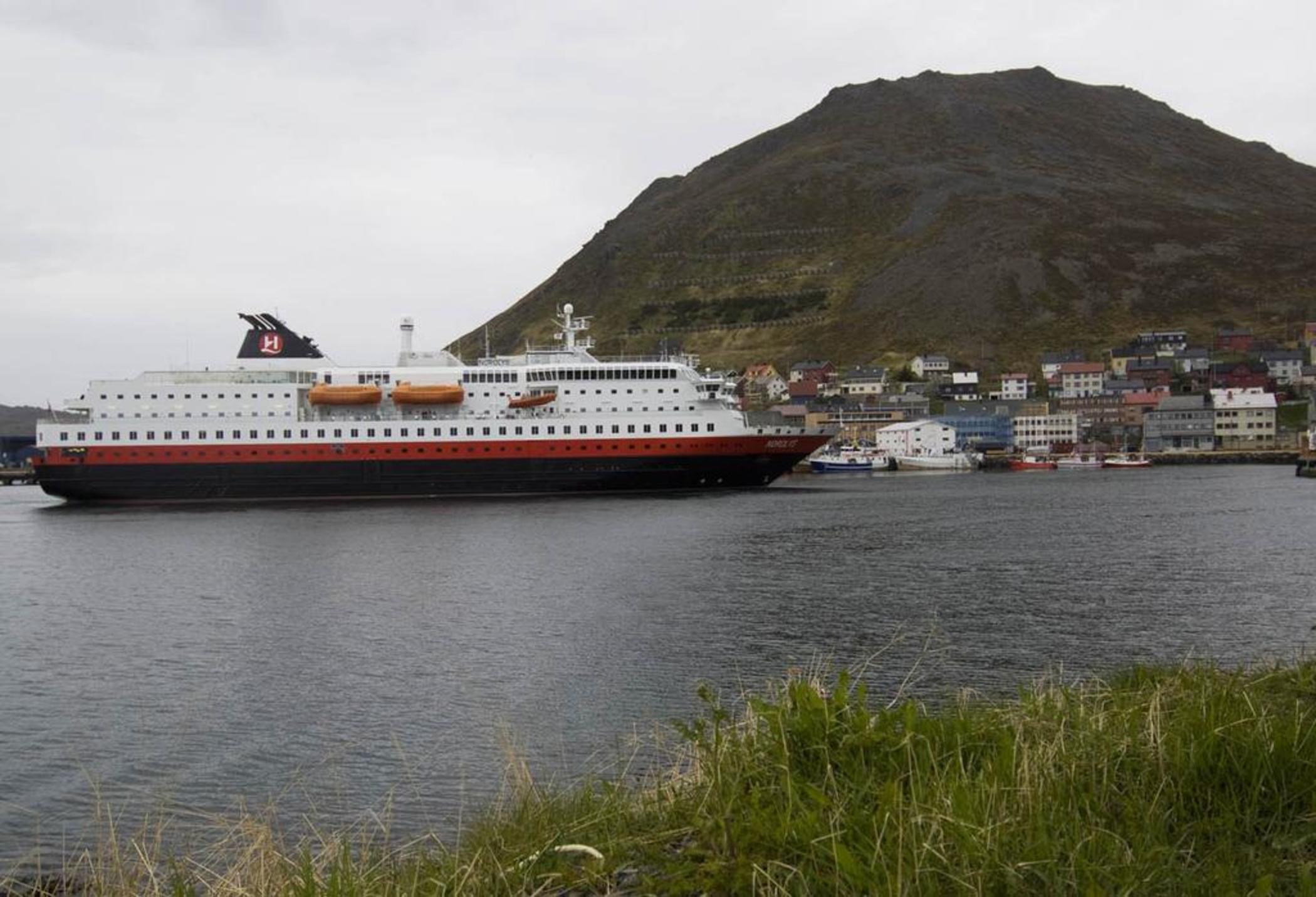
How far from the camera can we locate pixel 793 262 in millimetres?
168375

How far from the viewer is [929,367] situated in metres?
125

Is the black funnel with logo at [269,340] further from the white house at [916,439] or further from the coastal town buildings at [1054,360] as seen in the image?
the coastal town buildings at [1054,360]

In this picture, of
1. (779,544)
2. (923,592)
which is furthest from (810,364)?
(923,592)

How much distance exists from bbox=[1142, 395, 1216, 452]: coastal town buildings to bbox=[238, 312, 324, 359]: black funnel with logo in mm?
78861

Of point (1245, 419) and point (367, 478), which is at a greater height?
point (1245, 419)

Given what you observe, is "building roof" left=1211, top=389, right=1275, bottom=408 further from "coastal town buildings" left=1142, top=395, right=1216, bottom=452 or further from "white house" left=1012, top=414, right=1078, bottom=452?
"white house" left=1012, top=414, right=1078, bottom=452

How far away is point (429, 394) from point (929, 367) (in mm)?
86333

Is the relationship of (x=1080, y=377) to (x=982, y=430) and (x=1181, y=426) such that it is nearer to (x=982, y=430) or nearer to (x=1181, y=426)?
(x=1181, y=426)

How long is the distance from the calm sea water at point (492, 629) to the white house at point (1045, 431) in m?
68.6

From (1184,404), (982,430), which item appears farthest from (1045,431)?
(1184,404)

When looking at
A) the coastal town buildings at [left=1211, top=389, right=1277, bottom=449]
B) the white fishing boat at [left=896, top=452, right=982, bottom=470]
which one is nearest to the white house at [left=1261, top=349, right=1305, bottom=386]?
the coastal town buildings at [left=1211, top=389, right=1277, bottom=449]

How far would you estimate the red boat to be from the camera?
90.1 metres

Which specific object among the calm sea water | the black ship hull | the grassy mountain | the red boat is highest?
the grassy mountain

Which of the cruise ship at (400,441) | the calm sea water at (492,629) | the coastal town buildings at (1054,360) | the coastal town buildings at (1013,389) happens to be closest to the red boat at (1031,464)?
the coastal town buildings at (1013,389)
